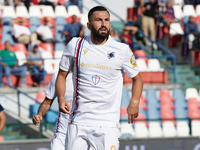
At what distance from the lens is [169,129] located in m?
9.73

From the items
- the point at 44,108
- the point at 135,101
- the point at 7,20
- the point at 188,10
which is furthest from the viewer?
the point at 188,10

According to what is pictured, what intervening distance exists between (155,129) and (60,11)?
729 centimetres

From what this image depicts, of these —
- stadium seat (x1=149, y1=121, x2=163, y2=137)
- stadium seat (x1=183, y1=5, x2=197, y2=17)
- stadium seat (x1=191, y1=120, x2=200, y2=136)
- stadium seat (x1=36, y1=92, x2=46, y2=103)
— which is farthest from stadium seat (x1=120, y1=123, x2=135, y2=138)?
stadium seat (x1=183, y1=5, x2=197, y2=17)

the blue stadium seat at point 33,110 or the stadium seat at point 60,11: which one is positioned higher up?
the stadium seat at point 60,11

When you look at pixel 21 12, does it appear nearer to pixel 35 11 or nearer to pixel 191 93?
pixel 35 11

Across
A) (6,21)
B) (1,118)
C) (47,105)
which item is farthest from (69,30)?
(1,118)

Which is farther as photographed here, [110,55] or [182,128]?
[182,128]

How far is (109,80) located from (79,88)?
1.05ft

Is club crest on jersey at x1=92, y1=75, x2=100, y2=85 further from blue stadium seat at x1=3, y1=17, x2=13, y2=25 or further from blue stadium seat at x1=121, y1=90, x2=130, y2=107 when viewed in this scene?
blue stadium seat at x1=3, y1=17, x2=13, y2=25

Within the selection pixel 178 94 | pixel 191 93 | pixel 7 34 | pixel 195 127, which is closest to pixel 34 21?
pixel 7 34

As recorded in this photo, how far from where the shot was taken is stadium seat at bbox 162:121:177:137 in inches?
382

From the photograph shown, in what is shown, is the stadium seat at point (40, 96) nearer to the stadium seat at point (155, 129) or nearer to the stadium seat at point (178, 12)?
the stadium seat at point (155, 129)

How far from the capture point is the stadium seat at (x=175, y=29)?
15.0 meters

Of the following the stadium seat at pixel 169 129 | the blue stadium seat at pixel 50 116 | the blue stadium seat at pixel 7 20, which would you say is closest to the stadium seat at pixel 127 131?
the stadium seat at pixel 169 129
